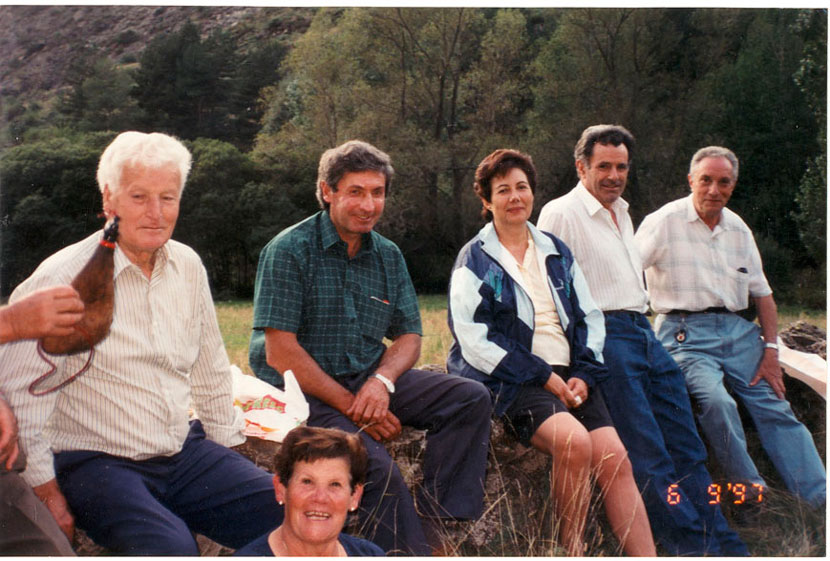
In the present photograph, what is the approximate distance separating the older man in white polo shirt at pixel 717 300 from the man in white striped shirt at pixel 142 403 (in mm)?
2782

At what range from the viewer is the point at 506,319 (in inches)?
160

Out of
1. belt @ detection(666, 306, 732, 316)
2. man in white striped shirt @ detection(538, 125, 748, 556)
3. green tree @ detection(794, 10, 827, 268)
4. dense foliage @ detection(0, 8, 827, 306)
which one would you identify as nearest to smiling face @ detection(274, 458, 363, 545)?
dense foliage @ detection(0, 8, 827, 306)

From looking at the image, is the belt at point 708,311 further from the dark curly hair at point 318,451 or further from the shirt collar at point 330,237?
the dark curly hair at point 318,451

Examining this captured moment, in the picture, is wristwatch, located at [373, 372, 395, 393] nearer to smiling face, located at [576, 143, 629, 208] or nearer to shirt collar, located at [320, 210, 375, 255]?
shirt collar, located at [320, 210, 375, 255]

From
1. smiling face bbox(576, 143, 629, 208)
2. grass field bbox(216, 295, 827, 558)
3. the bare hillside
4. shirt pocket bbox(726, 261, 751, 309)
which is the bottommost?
grass field bbox(216, 295, 827, 558)

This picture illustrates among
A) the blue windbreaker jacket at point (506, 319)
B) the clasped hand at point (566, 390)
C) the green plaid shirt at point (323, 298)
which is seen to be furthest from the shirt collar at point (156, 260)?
the clasped hand at point (566, 390)

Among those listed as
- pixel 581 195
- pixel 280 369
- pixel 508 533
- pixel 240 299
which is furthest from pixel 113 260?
pixel 581 195

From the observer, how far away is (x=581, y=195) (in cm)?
468

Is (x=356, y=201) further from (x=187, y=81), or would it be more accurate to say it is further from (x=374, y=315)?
(x=187, y=81)

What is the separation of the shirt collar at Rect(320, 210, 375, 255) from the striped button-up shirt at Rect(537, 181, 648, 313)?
1.13 meters

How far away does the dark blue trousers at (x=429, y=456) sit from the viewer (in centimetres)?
348

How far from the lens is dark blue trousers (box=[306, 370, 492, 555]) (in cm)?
348

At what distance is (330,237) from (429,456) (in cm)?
114

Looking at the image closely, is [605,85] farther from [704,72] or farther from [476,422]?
[476,422]
